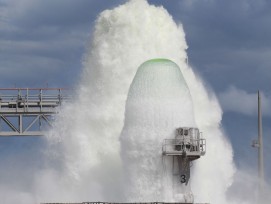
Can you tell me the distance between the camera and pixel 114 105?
109 meters

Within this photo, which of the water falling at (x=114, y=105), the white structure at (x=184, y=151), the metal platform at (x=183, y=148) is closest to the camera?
the metal platform at (x=183, y=148)

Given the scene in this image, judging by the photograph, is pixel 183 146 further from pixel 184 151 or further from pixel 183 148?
pixel 184 151

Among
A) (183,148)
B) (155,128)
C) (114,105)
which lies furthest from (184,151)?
(114,105)

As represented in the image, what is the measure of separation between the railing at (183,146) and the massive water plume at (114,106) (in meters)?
8.09

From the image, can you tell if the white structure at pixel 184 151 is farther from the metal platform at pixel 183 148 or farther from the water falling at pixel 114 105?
the water falling at pixel 114 105

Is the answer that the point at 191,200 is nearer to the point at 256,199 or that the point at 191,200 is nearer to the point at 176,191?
the point at 176,191

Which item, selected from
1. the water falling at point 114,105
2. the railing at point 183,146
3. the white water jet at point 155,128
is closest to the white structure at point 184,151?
the railing at point 183,146

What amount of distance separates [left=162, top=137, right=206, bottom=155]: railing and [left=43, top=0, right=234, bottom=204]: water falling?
26.0 ft

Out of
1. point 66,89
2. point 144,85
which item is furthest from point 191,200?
point 66,89

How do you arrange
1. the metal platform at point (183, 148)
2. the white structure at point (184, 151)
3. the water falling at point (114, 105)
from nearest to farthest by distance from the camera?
1. the metal platform at point (183, 148)
2. the white structure at point (184, 151)
3. the water falling at point (114, 105)

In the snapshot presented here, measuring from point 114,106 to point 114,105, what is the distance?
80 mm

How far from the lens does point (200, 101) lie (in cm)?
11069

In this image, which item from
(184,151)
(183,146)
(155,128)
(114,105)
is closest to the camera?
(184,151)

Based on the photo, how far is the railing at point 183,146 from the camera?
98625 millimetres
